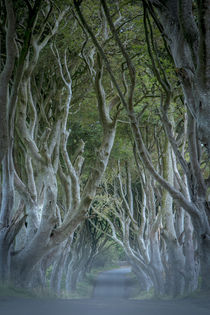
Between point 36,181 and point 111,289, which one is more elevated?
point 36,181

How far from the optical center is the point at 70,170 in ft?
29.3

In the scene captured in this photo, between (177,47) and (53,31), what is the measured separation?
4.06 m

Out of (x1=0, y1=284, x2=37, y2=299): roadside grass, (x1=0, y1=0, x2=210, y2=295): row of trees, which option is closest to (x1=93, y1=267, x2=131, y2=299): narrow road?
(x1=0, y1=0, x2=210, y2=295): row of trees

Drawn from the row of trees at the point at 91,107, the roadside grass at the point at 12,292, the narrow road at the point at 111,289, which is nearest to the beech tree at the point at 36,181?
the row of trees at the point at 91,107

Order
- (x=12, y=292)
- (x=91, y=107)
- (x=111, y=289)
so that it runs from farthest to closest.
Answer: (x=111, y=289), (x=91, y=107), (x=12, y=292)

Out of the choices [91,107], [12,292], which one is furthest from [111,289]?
[12,292]

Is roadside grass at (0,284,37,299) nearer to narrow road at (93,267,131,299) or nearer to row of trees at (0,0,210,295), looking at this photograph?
row of trees at (0,0,210,295)

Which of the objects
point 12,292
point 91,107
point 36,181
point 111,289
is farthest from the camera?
point 111,289

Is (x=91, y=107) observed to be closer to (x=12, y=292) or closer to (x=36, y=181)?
(x=36, y=181)

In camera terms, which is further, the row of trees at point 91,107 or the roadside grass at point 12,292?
the roadside grass at point 12,292

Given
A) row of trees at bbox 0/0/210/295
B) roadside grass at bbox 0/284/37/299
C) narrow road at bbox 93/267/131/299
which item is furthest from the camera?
narrow road at bbox 93/267/131/299

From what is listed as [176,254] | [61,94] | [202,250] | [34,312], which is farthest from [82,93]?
[34,312]

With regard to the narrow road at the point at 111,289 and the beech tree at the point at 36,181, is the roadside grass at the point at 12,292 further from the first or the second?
the narrow road at the point at 111,289

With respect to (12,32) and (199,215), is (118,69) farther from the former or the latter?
(199,215)
